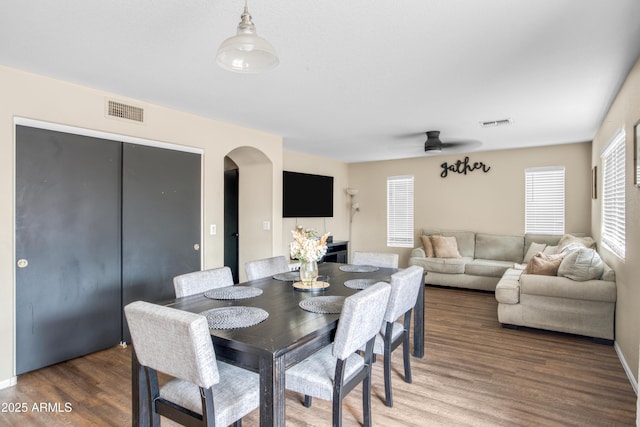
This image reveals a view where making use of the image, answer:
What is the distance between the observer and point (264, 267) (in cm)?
325

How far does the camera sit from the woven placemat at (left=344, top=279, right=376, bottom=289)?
104 inches

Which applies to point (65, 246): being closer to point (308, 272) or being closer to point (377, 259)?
point (308, 272)

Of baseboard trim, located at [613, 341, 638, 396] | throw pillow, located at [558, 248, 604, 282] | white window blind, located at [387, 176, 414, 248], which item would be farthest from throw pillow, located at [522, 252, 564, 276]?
white window blind, located at [387, 176, 414, 248]

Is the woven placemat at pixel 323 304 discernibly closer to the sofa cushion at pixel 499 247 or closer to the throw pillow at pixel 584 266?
the throw pillow at pixel 584 266

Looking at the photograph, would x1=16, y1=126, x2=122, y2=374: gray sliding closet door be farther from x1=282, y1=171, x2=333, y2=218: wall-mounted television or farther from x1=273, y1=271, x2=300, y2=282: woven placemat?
x1=282, y1=171, x2=333, y2=218: wall-mounted television

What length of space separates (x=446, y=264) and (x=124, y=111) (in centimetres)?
496

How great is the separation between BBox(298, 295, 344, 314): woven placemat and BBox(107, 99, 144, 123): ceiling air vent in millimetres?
2477

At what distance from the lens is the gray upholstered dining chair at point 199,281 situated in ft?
7.92

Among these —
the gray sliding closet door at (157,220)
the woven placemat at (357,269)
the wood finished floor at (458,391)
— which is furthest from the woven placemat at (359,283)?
the gray sliding closet door at (157,220)

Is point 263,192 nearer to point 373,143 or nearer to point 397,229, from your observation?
point 373,143

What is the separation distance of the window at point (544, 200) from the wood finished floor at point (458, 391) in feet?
8.80

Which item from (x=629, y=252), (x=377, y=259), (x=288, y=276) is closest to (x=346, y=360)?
(x=288, y=276)

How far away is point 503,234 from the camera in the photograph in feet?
20.5

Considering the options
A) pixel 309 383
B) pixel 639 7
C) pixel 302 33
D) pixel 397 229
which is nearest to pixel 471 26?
pixel 639 7
